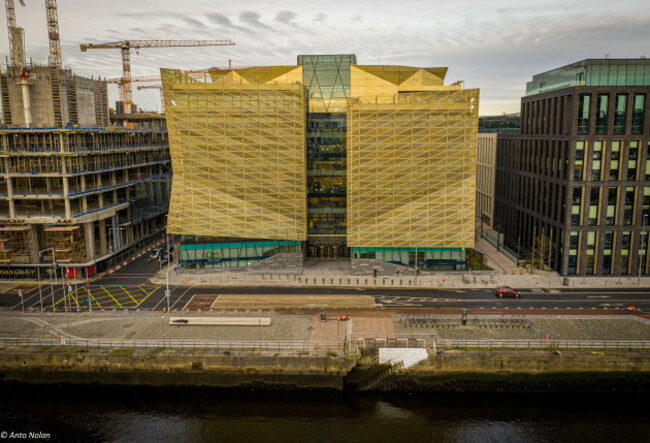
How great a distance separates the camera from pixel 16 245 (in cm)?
7256

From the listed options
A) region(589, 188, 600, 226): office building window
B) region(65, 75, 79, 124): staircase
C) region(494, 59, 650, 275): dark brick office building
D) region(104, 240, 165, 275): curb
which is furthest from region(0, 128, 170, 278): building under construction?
→ region(589, 188, 600, 226): office building window

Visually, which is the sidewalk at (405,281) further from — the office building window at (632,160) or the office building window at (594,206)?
the office building window at (632,160)

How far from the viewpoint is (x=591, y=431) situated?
40.7 metres

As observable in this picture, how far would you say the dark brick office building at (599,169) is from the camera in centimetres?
6894

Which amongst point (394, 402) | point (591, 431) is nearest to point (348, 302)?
point (394, 402)

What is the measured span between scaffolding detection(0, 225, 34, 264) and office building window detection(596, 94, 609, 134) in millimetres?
81247

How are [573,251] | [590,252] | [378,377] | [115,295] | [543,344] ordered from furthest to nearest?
1. [590,252]
2. [573,251]
3. [115,295]
4. [543,344]
5. [378,377]

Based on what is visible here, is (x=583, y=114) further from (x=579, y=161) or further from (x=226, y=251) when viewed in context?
(x=226, y=251)

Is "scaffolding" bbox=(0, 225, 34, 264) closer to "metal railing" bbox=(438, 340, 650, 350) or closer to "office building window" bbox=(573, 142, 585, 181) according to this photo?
"metal railing" bbox=(438, 340, 650, 350)

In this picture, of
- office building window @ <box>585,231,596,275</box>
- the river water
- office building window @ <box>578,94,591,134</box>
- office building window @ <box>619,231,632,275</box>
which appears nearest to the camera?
the river water

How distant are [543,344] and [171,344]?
36149mm

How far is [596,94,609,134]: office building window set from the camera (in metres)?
69.0

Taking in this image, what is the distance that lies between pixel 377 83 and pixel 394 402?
164 feet

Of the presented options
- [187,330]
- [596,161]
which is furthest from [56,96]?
[596,161]
